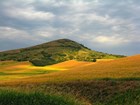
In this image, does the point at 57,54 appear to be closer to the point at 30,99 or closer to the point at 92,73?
the point at 92,73

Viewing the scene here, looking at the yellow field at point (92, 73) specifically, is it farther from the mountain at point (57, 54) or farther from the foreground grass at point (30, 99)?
the mountain at point (57, 54)

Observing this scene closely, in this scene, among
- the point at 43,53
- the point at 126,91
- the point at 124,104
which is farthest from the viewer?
the point at 43,53

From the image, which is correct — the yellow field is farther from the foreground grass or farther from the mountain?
the mountain

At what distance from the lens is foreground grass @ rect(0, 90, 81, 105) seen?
66.8ft

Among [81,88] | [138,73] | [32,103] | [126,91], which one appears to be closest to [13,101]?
[32,103]

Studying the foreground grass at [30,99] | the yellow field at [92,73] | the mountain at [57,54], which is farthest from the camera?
the mountain at [57,54]

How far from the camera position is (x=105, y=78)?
43.3 m

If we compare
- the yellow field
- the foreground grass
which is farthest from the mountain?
the foreground grass

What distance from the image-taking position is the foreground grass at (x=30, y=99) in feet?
66.8

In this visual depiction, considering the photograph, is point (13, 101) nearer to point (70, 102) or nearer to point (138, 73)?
point (70, 102)

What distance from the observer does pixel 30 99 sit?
67.9 feet

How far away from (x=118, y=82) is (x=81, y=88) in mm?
3997

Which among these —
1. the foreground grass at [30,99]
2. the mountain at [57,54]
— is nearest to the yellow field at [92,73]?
the foreground grass at [30,99]

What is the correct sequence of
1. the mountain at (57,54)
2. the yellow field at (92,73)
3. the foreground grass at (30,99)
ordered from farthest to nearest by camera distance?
the mountain at (57,54)
the yellow field at (92,73)
the foreground grass at (30,99)
